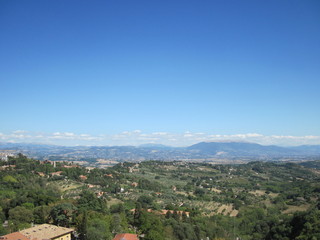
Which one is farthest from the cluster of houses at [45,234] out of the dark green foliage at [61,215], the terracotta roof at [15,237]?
the dark green foliage at [61,215]

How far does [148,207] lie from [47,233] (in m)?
29.3

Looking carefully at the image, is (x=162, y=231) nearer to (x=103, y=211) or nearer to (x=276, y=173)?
(x=103, y=211)

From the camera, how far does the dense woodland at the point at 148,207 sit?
127 ft

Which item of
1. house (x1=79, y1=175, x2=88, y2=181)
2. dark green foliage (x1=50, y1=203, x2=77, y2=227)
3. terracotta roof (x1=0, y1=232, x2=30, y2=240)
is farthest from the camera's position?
house (x1=79, y1=175, x2=88, y2=181)

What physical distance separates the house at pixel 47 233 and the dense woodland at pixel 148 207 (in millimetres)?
1761

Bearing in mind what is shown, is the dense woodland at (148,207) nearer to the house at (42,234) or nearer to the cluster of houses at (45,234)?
the cluster of houses at (45,234)

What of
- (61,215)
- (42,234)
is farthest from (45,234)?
(61,215)

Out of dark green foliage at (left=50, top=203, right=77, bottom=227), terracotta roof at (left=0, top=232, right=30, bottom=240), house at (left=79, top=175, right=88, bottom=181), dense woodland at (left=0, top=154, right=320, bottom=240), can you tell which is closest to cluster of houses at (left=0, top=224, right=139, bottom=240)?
terracotta roof at (left=0, top=232, right=30, bottom=240)

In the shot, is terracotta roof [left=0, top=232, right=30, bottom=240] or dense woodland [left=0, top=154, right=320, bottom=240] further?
dense woodland [left=0, top=154, right=320, bottom=240]

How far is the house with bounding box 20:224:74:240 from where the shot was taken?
A: 30.9 metres

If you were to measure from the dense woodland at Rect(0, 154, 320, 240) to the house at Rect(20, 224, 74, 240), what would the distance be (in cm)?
176

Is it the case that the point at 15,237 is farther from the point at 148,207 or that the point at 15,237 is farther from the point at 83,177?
the point at 83,177

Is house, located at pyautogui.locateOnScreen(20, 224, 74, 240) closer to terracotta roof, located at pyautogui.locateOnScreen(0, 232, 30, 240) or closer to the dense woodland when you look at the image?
terracotta roof, located at pyautogui.locateOnScreen(0, 232, 30, 240)

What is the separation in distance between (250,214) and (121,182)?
37444 mm
